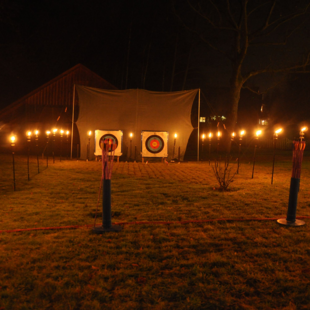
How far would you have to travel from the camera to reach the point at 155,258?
9.61 ft

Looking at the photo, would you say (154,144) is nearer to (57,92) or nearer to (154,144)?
(154,144)

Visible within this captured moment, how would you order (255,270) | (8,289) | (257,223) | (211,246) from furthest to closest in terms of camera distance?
1. (257,223)
2. (211,246)
3. (255,270)
4. (8,289)

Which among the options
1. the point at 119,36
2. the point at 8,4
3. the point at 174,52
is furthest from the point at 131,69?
the point at 8,4

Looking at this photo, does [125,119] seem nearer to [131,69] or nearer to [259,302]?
[259,302]

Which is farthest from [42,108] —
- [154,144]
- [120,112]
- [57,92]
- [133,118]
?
[154,144]

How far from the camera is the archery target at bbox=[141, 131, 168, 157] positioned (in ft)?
42.4

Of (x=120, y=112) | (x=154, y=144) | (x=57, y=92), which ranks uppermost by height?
(x=57, y=92)

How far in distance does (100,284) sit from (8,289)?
702 mm

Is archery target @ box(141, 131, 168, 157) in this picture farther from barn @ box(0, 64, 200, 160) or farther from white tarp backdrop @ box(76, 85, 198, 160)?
white tarp backdrop @ box(76, 85, 198, 160)

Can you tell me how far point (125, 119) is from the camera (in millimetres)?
13242

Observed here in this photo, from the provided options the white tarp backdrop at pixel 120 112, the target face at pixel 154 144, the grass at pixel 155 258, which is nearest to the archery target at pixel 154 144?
the target face at pixel 154 144

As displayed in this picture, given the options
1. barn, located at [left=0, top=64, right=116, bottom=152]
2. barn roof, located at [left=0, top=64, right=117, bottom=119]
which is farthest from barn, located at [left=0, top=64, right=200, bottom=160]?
barn roof, located at [left=0, top=64, right=117, bottom=119]

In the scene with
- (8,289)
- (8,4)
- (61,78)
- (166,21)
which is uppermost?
(166,21)

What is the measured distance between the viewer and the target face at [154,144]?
509 inches
